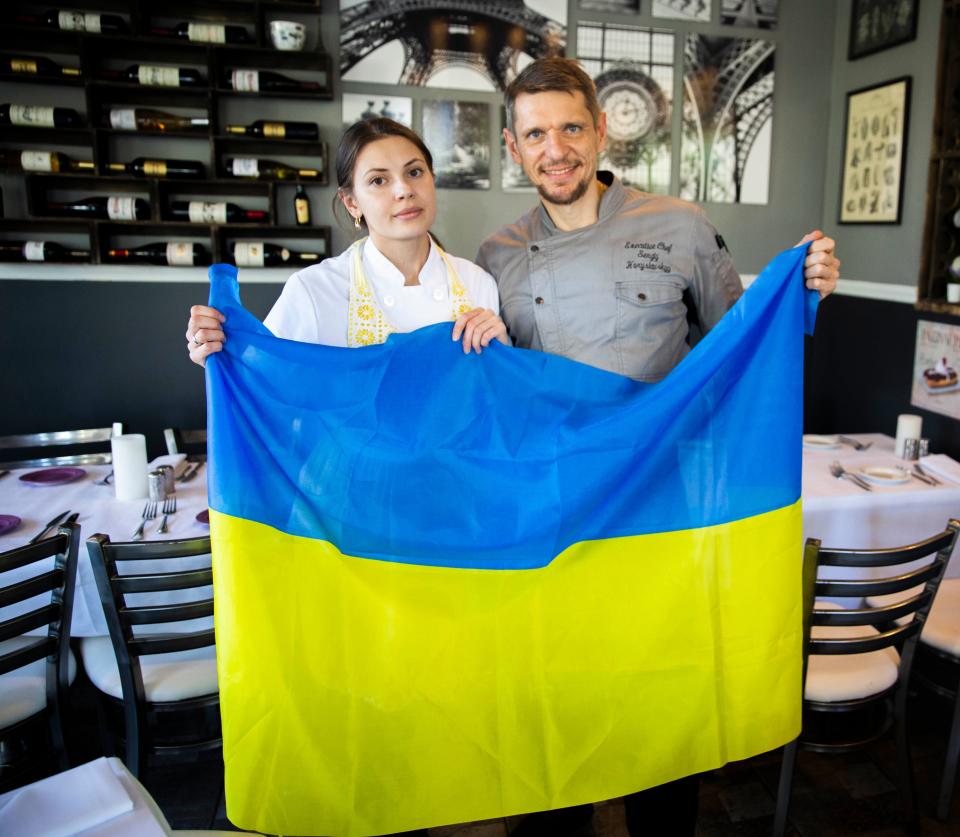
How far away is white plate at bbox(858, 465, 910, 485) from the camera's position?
266 cm

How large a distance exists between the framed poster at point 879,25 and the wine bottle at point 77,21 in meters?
4.06

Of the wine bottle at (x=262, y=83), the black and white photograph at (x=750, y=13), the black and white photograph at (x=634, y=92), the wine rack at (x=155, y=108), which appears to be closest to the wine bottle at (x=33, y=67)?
the wine rack at (x=155, y=108)

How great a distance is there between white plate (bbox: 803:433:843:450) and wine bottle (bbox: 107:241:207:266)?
3.23 meters

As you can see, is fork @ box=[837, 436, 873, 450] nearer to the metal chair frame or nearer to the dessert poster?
the dessert poster

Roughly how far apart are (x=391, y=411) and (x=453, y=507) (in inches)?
9.2

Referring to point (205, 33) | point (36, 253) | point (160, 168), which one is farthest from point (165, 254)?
point (205, 33)

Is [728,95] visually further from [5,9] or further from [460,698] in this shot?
[460,698]

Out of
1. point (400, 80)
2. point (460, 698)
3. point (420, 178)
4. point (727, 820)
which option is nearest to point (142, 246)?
point (400, 80)

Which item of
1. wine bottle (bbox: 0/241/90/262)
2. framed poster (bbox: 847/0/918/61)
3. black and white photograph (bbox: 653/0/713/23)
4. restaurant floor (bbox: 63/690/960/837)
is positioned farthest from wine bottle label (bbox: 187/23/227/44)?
framed poster (bbox: 847/0/918/61)

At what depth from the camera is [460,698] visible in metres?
1.46

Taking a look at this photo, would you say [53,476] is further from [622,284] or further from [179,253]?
[622,284]

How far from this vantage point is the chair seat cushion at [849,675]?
1990mm

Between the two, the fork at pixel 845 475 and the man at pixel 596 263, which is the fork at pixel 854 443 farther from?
the man at pixel 596 263

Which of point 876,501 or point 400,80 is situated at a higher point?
point 400,80
